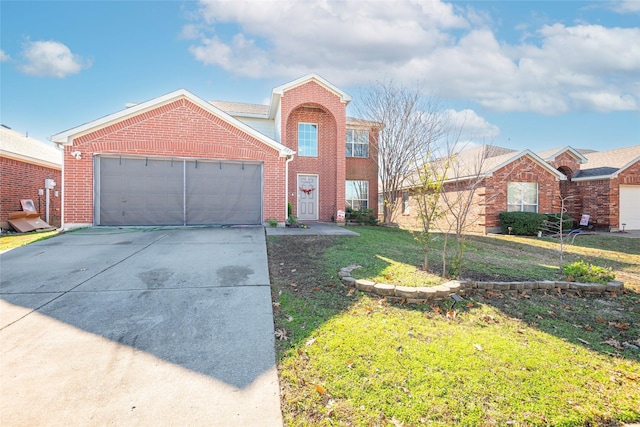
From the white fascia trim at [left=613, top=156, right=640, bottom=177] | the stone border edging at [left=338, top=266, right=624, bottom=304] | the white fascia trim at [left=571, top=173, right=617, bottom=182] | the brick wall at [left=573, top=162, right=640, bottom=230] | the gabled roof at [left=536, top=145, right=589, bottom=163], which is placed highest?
the gabled roof at [left=536, top=145, right=589, bottom=163]

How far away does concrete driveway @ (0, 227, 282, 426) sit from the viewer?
215 centimetres

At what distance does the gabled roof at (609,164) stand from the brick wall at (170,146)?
673 inches

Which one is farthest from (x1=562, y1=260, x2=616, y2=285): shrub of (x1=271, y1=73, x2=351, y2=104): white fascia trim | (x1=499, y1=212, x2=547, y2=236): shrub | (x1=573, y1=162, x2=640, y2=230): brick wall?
(x1=573, y1=162, x2=640, y2=230): brick wall

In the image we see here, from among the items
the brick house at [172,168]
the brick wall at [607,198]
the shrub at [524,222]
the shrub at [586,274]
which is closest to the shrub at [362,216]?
the brick house at [172,168]

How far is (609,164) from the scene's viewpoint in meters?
16.9

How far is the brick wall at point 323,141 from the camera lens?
13422 mm

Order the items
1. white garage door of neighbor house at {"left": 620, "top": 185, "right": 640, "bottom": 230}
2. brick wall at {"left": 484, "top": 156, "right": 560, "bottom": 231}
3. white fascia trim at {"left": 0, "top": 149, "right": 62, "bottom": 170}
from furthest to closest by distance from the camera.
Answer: white garage door of neighbor house at {"left": 620, "top": 185, "right": 640, "bottom": 230}, brick wall at {"left": 484, "top": 156, "right": 560, "bottom": 231}, white fascia trim at {"left": 0, "top": 149, "right": 62, "bottom": 170}

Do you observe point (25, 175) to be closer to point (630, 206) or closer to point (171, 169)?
point (171, 169)

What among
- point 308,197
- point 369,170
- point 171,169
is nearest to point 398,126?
point 369,170

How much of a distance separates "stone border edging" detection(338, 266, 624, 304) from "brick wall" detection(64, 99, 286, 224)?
6.91 m

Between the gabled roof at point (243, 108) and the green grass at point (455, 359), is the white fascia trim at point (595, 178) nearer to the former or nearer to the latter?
the green grass at point (455, 359)

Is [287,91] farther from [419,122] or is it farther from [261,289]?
[261,289]

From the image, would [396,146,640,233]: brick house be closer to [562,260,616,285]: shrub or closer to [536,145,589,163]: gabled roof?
[536,145,589,163]: gabled roof

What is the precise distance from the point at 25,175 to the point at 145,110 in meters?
8.33
